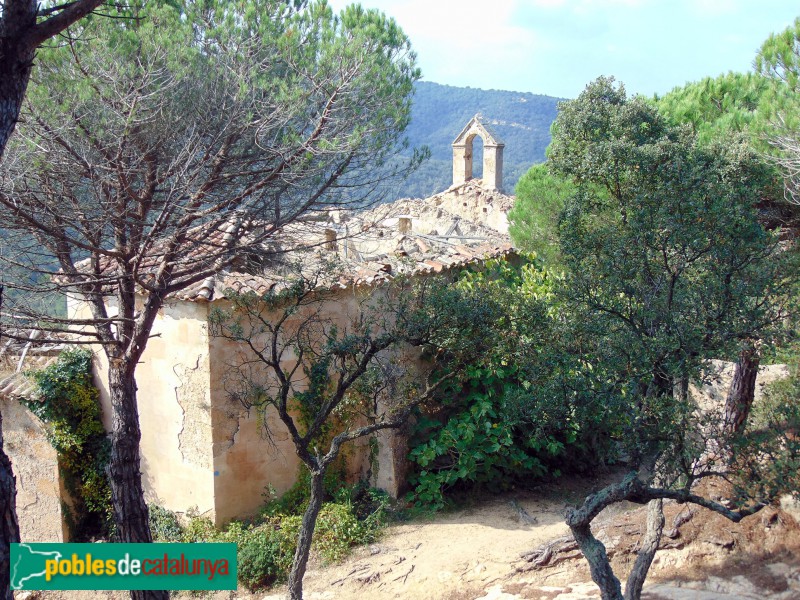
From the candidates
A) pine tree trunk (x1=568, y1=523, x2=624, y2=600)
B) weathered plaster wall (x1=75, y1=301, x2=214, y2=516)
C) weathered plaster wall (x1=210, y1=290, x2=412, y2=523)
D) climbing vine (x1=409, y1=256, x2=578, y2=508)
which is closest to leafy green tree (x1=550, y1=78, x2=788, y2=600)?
pine tree trunk (x1=568, y1=523, x2=624, y2=600)

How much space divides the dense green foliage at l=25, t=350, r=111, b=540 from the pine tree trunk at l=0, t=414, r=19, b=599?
630 cm

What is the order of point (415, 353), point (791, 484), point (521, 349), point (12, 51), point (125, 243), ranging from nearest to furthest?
1. point (12, 51)
2. point (791, 484)
3. point (125, 243)
4. point (521, 349)
5. point (415, 353)

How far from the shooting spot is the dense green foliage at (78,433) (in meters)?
10.1

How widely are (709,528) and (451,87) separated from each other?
71666 millimetres

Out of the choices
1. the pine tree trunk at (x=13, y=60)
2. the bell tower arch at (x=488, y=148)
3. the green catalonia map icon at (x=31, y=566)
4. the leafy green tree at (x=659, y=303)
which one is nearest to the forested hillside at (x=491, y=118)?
the bell tower arch at (x=488, y=148)

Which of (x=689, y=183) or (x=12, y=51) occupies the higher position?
(x=12, y=51)

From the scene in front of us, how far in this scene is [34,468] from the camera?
10188 millimetres

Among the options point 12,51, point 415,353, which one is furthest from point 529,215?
point 12,51

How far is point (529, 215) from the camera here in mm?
12477

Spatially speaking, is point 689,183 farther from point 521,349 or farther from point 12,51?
point 12,51

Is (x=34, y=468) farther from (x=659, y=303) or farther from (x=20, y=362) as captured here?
(x=659, y=303)

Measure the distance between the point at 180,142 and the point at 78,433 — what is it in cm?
522

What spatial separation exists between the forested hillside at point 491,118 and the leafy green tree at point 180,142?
137 feet

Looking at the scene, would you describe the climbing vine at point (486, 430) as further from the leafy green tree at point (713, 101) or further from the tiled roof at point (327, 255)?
the leafy green tree at point (713, 101)
